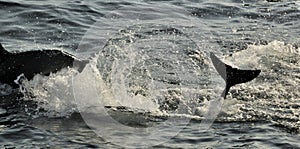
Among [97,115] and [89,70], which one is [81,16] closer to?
[89,70]

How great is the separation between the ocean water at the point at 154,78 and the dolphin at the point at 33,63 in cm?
15

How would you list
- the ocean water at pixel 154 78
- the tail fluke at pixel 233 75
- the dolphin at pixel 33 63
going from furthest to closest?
the dolphin at pixel 33 63 < the tail fluke at pixel 233 75 < the ocean water at pixel 154 78

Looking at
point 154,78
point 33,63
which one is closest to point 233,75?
point 154,78

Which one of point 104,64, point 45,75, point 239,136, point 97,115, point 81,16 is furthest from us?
point 81,16

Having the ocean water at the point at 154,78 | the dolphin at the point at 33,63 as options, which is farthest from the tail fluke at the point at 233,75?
the dolphin at the point at 33,63

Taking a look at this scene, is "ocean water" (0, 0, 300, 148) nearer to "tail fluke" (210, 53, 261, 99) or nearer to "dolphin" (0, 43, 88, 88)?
"dolphin" (0, 43, 88, 88)

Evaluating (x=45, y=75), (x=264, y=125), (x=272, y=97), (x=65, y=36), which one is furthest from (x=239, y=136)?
(x=65, y=36)

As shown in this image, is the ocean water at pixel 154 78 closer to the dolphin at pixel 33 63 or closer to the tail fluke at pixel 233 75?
the dolphin at pixel 33 63

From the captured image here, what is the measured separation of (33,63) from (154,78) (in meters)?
2.67

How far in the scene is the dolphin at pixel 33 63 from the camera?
35.2ft

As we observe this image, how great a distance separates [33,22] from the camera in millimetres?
16328

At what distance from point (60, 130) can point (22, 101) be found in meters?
1.60

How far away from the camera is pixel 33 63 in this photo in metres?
10.8

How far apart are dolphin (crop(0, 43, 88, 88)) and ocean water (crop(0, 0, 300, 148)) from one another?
146 mm
